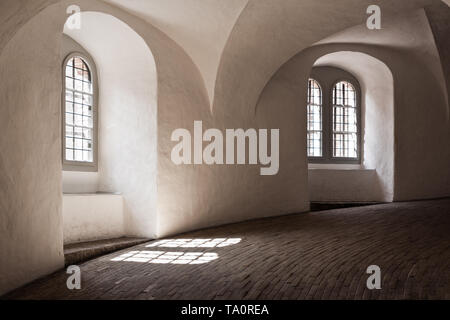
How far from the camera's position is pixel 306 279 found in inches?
220

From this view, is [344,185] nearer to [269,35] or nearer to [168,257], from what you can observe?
[269,35]

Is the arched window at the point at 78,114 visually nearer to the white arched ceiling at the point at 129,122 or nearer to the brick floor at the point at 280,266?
the white arched ceiling at the point at 129,122

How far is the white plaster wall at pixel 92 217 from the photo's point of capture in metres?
7.95

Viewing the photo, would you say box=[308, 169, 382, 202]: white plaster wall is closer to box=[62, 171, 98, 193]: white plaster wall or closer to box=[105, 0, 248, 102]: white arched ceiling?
box=[105, 0, 248, 102]: white arched ceiling

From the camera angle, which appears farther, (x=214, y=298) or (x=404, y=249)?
(x=404, y=249)

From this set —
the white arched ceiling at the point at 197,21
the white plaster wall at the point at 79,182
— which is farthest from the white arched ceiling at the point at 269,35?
the white plaster wall at the point at 79,182

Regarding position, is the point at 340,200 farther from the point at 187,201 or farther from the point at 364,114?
the point at 187,201

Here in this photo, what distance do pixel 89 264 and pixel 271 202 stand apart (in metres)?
5.99

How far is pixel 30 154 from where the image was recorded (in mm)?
5891

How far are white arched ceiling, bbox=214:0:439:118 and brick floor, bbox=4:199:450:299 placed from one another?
3044 millimetres

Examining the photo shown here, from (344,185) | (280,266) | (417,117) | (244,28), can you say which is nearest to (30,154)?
(280,266)

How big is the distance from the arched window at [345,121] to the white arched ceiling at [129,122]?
296 inches

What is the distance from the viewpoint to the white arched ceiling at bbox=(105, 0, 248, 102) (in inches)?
323
